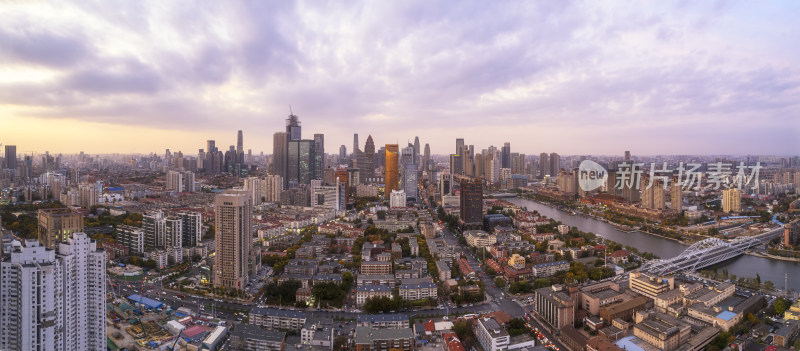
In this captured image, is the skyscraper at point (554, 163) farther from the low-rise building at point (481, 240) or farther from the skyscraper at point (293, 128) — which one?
the low-rise building at point (481, 240)

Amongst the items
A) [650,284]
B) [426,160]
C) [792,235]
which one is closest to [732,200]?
[792,235]

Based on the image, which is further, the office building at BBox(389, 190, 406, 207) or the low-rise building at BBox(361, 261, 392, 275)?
the office building at BBox(389, 190, 406, 207)

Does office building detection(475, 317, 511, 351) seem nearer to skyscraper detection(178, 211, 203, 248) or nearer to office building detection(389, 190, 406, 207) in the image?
skyscraper detection(178, 211, 203, 248)

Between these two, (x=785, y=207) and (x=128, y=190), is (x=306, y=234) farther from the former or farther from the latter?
(x=785, y=207)

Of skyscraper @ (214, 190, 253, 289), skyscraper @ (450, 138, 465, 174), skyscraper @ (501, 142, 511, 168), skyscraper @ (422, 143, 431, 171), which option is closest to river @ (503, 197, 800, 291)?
skyscraper @ (214, 190, 253, 289)

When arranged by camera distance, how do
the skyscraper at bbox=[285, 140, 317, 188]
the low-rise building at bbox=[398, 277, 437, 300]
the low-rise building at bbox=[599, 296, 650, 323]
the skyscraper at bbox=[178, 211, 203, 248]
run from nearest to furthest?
the low-rise building at bbox=[599, 296, 650, 323]
the low-rise building at bbox=[398, 277, 437, 300]
the skyscraper at bbox=[178, 211, 203, 248]
the skyscraper at bbox=[285, 140, 317, 188]

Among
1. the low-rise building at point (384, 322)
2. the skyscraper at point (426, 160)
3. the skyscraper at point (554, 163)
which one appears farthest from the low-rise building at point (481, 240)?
the skyscraper at point (426, 160)

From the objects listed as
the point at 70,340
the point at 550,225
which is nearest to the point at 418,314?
the point at 70,340
